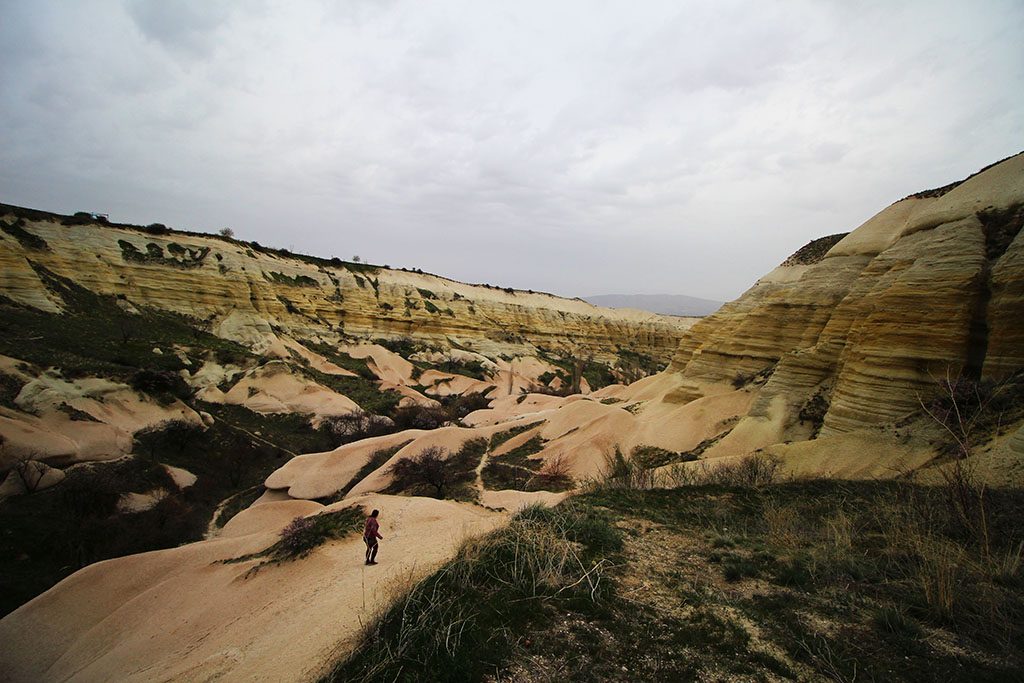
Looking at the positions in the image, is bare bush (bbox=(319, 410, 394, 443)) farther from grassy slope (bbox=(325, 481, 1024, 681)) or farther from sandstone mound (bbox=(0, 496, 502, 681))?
grassy slope (bbox=(325, 481, 1024, 681))

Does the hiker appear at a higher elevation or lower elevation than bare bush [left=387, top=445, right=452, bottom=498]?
higher

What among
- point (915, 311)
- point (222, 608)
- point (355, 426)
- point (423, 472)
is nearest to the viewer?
point (222, 608)

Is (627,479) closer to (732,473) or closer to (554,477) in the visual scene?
(732,473)

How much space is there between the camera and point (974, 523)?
5500 millimetres

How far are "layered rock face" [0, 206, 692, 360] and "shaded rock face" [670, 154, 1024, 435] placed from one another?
3719 centimetres

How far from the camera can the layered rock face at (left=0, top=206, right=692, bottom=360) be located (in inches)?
1272

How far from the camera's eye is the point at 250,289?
40531mm

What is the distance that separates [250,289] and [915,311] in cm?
4605

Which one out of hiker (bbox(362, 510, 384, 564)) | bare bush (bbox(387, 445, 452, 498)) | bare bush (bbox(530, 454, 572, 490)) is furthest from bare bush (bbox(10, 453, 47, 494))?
bare bush (bbox(530, 454, 572, 490))

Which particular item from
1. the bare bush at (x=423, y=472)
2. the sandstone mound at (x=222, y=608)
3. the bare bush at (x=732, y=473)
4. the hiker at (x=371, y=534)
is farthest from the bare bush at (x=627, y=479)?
the bare bush at (x=423, y=472)

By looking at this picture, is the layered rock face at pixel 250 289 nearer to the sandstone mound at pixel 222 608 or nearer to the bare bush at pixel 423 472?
the bare bush at pixel 423 472

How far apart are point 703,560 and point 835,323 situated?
11.2 m

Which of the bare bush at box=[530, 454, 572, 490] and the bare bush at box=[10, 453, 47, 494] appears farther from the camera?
the bare bush at box=[530, 454, 572, 490]

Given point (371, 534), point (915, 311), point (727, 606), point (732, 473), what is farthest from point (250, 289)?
point (915, 311)
